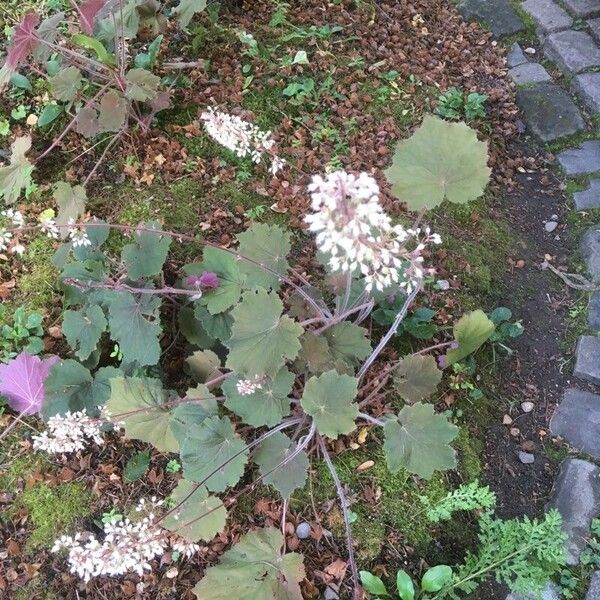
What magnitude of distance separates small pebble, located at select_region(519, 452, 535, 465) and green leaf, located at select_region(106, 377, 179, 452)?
1.26 m

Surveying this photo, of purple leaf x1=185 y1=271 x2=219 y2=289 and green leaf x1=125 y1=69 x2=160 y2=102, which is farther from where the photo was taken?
green leaf x1=125 y1=69 x2=160 y2=102

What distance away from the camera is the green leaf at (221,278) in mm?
2068

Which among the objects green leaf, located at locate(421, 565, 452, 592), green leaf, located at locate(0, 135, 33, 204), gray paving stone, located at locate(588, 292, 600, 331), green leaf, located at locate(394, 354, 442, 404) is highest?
green leaf, located at locate(0, 135, 33, 204)

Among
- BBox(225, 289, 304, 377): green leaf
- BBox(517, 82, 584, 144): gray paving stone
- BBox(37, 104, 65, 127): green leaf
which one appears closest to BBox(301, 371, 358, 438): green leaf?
BBox(225, 289, 304, 377): green leaf

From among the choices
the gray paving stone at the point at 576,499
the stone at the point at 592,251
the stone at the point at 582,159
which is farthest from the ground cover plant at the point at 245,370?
the stone at the point at 582,159

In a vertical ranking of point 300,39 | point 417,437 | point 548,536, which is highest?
point 300,39

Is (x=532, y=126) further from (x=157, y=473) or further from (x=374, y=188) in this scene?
(x=157, y=473)

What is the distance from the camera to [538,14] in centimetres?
358

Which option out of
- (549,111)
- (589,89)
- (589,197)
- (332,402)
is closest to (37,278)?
(332,402)

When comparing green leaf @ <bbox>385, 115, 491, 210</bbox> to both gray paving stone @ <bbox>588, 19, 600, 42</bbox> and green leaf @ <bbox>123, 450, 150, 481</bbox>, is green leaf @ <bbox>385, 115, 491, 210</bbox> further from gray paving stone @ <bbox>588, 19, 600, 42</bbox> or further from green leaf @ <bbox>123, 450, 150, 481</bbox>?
gray paving stone @ <bbox>588, 19, 600, 42</bbox>

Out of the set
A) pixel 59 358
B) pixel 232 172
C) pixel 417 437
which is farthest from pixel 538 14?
pixel 59 358

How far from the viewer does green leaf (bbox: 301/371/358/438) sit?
176 centimetres

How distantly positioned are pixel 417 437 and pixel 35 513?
1.31 m

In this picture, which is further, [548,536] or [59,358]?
[59,358]
